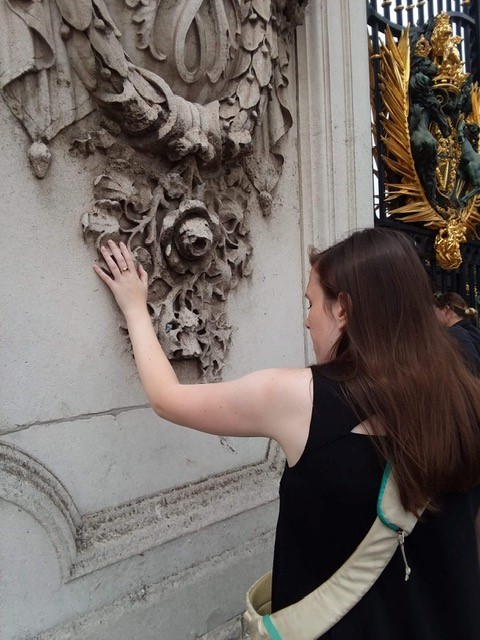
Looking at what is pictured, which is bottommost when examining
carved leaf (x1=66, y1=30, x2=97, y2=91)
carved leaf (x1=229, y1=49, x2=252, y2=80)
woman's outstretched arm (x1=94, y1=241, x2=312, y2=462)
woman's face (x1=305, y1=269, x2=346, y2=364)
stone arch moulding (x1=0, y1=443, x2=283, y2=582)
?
stone arch moulding (x1=0, y1=443, x2=283, y2=582)

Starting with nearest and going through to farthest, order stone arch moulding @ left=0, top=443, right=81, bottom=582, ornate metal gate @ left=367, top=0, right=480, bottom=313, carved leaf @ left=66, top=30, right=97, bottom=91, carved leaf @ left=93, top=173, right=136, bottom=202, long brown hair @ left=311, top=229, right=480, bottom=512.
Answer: long brown hair @ left=311, top=229, right=480, bottom=512
stone arch moulding @ left=0, top=443, right=81, bottom=582
carved leaf @ left=66, top=30, right=97, bottom=91
carved leaf @ left=93, top=173, right=136, bottom=202
ornate metal gate @ left=367, top=0, right=480, bottom=313

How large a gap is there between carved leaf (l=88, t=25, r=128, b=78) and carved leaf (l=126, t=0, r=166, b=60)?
11cm

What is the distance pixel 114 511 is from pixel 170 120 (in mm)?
1182

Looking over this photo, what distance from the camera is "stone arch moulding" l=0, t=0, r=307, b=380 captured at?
1413 millimetres

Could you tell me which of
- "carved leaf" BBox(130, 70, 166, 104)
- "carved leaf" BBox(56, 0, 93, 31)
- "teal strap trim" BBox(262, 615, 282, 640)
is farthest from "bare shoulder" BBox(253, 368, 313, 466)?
"carved leaf" BBox(56, 0, 93, 31)

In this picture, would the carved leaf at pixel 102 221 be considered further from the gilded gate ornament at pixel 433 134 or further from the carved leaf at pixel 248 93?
the gilded gate ornament at pixel 433 134

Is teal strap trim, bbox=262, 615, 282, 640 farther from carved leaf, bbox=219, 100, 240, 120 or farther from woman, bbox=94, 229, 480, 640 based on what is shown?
carved leaf, bbox=219, 100, 240, 120

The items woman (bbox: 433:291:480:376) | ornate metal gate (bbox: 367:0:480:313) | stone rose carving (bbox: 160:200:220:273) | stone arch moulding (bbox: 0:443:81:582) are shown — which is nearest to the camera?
stone arch moulding (bbox: 0:443:81:582)

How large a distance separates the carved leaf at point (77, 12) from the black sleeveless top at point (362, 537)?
114 centimetres

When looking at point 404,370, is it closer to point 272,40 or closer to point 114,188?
point 114,188

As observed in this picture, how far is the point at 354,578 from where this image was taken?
926mm

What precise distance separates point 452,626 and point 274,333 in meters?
1.26

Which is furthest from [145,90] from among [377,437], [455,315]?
[455,315]

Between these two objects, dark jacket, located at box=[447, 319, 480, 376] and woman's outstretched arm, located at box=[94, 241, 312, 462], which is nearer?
woman's outstretched arm, located at box=[94, 241, 312, 462]
